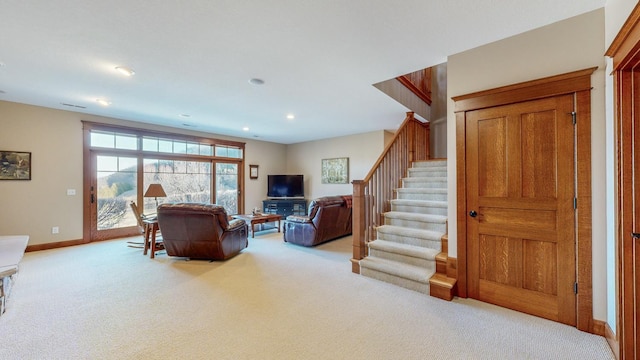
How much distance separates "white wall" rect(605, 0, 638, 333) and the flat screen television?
6706 mm

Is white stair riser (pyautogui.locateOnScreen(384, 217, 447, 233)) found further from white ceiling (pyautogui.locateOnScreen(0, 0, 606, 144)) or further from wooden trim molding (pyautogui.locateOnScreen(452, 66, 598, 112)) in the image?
white ceiling (pyautogui.locateOnScreen(0, 0, 606, 144))

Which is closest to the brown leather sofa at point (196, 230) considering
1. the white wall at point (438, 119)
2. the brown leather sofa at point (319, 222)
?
the brown leather sofa at point (319, 222)

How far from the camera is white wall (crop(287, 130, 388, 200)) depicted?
22.1 feet

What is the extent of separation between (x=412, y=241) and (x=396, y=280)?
0.56 metres

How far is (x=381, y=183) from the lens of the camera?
3818 mm

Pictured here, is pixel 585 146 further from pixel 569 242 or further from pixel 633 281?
pixel 633 281

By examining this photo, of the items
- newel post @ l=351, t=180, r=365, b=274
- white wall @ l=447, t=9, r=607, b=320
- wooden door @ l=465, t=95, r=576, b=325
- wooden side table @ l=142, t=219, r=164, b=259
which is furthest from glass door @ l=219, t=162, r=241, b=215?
wooden door @ l=465, t=95, r=576, b=325

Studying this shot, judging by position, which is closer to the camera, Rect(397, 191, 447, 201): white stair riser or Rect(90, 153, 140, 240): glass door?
Rect(397, 191, 447, 201): white stair riser

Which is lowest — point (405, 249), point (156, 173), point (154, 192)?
point (405, 249)

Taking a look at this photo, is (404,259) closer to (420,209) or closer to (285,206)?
(420,209)

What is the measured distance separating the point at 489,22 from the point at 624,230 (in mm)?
1779

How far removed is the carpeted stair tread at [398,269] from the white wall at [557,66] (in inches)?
15.9

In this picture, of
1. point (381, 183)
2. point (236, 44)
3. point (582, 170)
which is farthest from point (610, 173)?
point (236, 44)

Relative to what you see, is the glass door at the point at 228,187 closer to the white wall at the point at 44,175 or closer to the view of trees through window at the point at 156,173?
the view of trees through window at the point at 156,173
